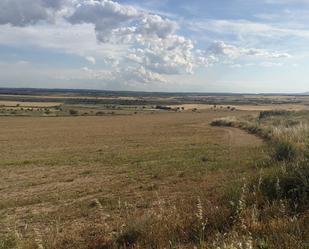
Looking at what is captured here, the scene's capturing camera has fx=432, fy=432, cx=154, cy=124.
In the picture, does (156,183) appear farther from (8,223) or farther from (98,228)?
(98,228)

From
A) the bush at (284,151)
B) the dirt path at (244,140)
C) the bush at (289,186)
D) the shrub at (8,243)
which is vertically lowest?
the dirt path at (244,140)

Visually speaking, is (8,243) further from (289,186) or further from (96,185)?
(96,185)

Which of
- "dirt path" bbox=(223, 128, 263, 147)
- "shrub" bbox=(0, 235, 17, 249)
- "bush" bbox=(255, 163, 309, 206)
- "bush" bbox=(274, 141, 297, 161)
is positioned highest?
"bush" bbox=(255, 163, 309, 206)

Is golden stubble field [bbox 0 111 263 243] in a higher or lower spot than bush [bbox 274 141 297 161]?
lower

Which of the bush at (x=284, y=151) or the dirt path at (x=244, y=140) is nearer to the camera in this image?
the bush at (x=284, y=151)

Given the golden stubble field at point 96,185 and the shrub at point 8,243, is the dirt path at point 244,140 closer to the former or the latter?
the golden stubble field at point 96,185

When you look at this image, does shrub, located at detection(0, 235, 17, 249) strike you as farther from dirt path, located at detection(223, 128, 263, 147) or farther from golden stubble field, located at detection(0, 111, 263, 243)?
dirt path, located at detection(223, 128, 263, 147)

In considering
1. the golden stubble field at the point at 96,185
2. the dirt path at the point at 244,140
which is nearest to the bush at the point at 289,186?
the golden stubble field at the point at 96,185

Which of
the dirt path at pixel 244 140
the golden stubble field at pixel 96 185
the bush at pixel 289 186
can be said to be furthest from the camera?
the dirt path at pixel 244 140

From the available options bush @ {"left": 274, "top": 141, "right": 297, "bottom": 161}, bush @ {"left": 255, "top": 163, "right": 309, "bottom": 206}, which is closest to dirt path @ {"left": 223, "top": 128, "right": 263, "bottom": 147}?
bush @ {"left": 274, "top": 141, "right": 297, "bottom": 161}

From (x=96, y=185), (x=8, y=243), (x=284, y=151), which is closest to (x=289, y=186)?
(x=8, y=243)

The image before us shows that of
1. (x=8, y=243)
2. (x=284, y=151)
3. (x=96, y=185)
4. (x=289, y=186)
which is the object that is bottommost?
(x=96, y=185)

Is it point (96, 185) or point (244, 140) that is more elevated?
point (96, 185)

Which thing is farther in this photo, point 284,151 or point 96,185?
point 96,185
